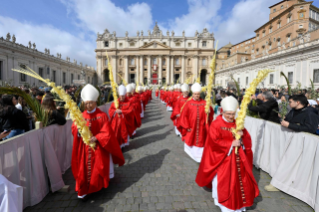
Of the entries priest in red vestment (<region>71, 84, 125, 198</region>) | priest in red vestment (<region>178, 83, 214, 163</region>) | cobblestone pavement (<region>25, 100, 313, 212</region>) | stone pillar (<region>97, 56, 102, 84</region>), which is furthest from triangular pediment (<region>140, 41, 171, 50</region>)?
priest in red vestment (<region>71, 84, 125, 198</region>)

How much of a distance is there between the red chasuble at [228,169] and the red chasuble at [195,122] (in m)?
1.93

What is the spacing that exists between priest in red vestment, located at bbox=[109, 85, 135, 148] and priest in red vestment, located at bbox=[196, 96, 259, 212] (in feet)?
10.1

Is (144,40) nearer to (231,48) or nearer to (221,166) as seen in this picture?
(231,48)

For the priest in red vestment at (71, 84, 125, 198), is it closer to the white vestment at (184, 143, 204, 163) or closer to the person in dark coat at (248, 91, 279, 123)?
the white vestment at (184, 143, 204, 163)

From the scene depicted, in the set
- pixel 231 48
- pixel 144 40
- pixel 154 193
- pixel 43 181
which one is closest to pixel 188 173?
pixel 154 193

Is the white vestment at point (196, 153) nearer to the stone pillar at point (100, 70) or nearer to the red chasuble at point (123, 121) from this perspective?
the red chasuble at point (123, 121)

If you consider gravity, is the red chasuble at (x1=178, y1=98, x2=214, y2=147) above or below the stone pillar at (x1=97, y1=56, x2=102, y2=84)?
below

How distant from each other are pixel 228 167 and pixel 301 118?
1.81m

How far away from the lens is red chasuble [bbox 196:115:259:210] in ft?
9.15

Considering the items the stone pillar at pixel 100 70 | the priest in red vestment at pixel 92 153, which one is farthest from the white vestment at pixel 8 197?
the stone pillar at pixel 100 70

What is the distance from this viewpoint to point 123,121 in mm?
5812

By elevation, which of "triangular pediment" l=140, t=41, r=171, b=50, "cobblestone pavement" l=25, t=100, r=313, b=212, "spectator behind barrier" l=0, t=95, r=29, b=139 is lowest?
"cobblestone pavement" l=25, t=100, r=313, b=212

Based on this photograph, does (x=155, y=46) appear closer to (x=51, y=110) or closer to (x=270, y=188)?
(x=51, y=110)

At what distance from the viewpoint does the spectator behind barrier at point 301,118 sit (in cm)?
323
